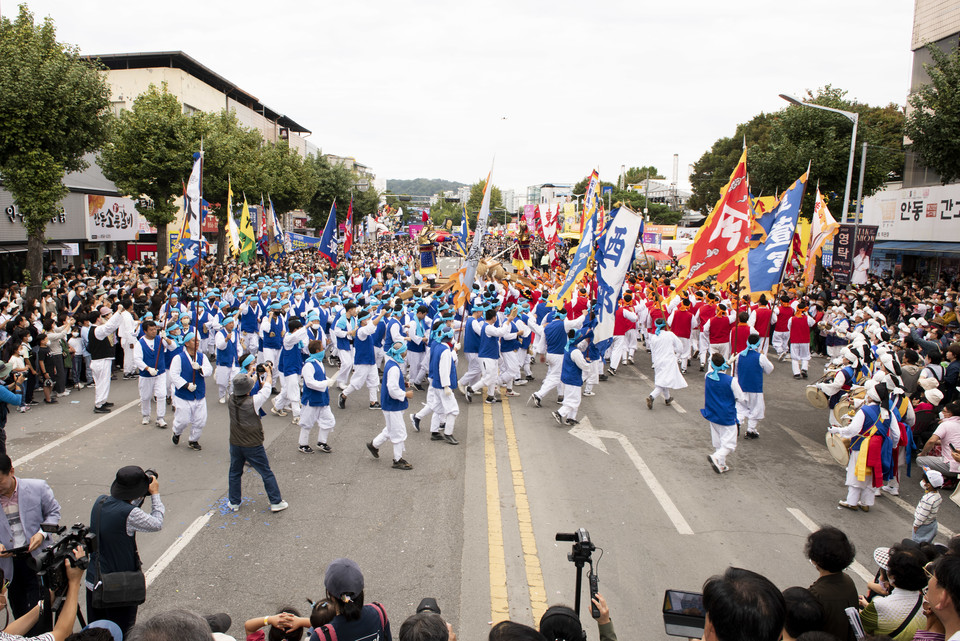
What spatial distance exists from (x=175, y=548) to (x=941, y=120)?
22.0m

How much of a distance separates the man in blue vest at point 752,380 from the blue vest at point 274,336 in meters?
8.20

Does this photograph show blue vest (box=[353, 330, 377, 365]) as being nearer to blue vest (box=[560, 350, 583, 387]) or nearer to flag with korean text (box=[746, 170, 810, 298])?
blue vest (box=[560, 350, 583, 387])

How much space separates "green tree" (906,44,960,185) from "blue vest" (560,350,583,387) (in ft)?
51.0

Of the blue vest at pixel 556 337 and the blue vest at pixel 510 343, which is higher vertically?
the blue vest at pixel 556 337

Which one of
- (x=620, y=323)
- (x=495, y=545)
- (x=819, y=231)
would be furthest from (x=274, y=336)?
(x=819, y=231)

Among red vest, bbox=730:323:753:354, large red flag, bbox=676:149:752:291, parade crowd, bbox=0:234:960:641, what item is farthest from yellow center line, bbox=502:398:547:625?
red vest, bbox=730:323:753:354

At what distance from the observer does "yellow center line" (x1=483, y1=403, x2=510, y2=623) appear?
5.01m

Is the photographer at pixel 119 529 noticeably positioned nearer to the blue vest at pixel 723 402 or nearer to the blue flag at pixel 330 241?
the blue vest at pixel 723 402

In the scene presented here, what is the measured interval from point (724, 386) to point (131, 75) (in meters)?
46.4

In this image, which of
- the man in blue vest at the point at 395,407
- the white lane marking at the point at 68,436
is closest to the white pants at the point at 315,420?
the man in blue vest at the point at 395,407

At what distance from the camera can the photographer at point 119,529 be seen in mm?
4021

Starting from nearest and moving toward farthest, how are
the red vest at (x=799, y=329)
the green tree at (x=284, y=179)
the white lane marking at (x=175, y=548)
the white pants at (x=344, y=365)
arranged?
the white lane marking at (x=175, y=548) < the white pants at (x=344, y=365) < the red vest at (x=799, y=329) < the green tree at (x=284, y=179)

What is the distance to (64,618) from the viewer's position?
3336 millimetres

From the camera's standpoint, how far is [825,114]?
2491 centimetres
